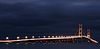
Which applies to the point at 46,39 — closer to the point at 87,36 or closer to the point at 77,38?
the point at 77,38

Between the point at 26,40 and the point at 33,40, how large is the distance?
4826 millimetres

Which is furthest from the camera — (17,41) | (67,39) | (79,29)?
(79,29)

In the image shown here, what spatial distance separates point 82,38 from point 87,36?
555 cm

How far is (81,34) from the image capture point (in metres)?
155

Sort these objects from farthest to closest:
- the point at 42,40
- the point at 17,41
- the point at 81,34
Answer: the point at 81,34, the point at 42,40, the point at 17,41

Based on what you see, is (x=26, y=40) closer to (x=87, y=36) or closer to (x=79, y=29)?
(x=87, y=36)

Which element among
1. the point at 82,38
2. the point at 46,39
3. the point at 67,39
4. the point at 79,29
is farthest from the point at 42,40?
the point at 79,29

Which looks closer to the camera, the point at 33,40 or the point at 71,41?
the point at 33,40

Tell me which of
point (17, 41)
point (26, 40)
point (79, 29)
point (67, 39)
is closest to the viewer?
point (17, 41)

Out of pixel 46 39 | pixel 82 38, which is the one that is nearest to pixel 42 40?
pixel 46 39

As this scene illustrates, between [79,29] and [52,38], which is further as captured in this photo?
[79,29]

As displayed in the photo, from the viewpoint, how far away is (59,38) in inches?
5546

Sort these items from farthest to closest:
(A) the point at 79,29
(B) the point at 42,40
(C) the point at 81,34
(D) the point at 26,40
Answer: (A) the point at 79,29 → (C) the point at 81,34 → (B) the point at 42,40 → (D) the point at 26,40

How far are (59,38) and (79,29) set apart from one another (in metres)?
28.8
